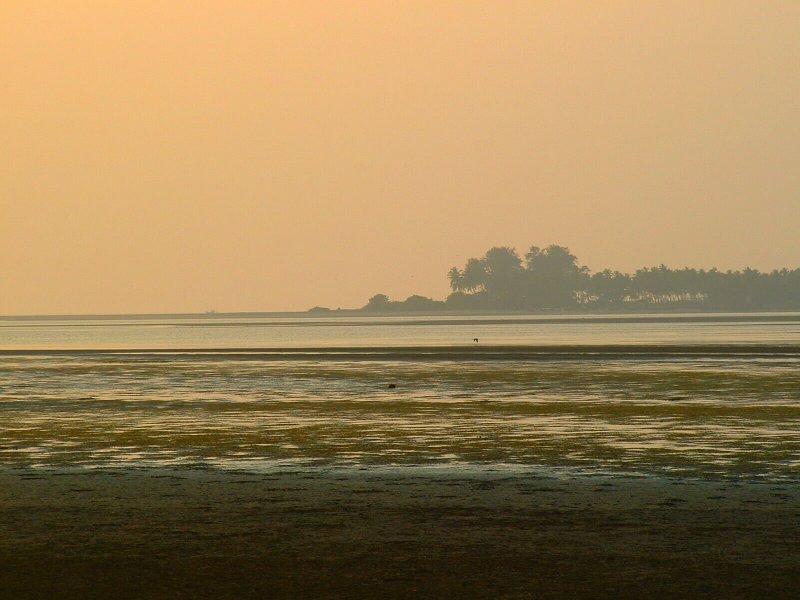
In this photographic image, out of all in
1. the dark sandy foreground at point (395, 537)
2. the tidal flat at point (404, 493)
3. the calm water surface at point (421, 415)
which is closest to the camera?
the dark sandy foreground at point (395, 537)

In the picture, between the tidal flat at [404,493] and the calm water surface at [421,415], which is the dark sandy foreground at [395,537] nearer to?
the tidal flat at [404,493]

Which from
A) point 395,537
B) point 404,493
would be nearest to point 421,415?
point 404,493

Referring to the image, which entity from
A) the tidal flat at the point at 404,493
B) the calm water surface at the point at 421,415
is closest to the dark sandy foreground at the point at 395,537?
the tidal flat at the point at 404,493

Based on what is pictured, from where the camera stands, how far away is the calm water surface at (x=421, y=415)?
22750 mm

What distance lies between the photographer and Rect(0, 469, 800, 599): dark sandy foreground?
11680 mm

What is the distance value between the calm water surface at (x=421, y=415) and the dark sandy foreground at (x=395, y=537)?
265cm

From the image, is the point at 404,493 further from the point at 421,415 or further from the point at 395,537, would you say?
the point at 421,415

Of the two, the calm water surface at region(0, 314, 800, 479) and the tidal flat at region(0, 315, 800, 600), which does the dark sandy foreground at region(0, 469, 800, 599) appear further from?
the calm water surface at region(0, 314, 800, 479)

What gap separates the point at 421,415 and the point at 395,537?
59.1 feet

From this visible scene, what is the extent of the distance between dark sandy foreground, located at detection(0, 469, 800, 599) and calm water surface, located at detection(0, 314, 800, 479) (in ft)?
8.69

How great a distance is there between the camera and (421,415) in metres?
32.3

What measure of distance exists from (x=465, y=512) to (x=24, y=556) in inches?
231

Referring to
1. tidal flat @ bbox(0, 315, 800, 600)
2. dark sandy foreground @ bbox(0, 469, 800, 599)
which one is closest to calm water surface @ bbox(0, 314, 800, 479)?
tidal flat @ bbox(0, 315, 800, 600)

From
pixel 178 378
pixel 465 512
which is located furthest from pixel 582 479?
pixel 178 378
